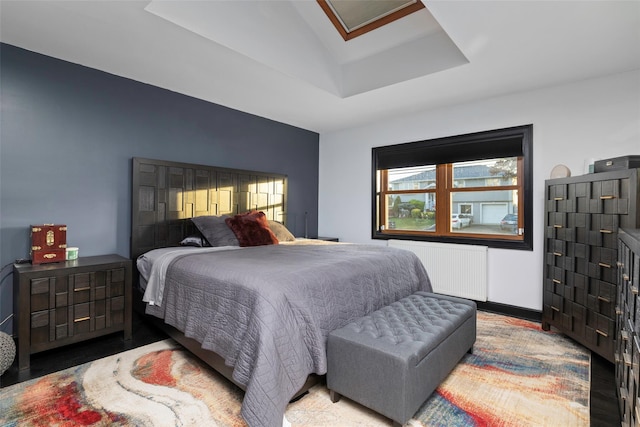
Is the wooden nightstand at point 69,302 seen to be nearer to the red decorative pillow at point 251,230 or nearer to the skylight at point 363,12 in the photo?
the red decorative pillow at point 251,230

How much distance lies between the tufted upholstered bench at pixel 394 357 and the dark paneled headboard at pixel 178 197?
2.33 m

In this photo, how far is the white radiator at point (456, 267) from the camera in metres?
3.70

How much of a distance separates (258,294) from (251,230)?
Answer: 1.75m

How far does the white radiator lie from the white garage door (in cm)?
38

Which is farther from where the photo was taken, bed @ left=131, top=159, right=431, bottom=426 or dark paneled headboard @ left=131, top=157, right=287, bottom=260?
dark paneled headboard @ left=131, top=157, right=287, bottom=260

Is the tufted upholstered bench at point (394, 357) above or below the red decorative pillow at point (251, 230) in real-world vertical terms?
below

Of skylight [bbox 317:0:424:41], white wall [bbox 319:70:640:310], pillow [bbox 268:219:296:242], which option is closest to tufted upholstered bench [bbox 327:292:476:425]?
white wall [bbox 319:70:640:310]

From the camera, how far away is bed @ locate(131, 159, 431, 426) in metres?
1.64

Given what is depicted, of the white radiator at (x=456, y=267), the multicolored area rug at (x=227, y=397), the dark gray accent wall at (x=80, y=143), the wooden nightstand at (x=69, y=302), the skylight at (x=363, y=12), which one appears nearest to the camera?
the multicolored area rug at (x=227, y=397)

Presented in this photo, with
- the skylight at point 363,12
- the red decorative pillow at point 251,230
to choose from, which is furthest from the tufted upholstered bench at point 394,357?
the skylight at point 363,12

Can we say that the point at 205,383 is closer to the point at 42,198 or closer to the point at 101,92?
the point at 42,198

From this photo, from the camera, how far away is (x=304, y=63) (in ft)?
10.2

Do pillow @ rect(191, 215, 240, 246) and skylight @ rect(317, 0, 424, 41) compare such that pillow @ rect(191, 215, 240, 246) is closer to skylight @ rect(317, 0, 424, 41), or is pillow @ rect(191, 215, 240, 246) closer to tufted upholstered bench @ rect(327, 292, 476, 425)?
tufted upholstered bench @ rect(327, 292, 476, 425)

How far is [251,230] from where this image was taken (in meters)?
3.43
